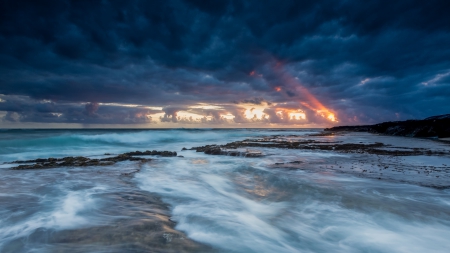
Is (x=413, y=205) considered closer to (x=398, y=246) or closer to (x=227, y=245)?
(x=398, y=246)

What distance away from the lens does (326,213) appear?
5.84 metres

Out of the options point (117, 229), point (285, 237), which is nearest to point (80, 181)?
point (117, 229)

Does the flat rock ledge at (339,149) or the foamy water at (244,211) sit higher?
the flat rock ledge at (339,149)

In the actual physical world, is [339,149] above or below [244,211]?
above

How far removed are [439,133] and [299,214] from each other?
145 ft

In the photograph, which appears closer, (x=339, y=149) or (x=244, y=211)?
(x=244, y=211)

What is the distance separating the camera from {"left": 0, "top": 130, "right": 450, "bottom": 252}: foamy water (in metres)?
4.41

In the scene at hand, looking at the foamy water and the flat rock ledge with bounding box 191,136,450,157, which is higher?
the flat rock ledge with bounding box 191,136,450,157

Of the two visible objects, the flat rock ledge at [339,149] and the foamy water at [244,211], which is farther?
the flat rock ledge at [339,149]

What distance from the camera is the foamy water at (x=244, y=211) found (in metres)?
4.41

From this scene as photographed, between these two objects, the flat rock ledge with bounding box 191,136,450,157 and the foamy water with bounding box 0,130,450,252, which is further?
the flat rock ledge with bounding box 191,136,450,157

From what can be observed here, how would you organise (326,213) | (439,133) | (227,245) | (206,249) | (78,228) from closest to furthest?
(206,249) → (227,245) → (78,228) → (326,213) → (439,133)

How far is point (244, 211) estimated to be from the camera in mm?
6152

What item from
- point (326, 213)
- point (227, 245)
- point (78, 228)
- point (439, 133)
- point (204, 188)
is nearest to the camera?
point (227, 245)
